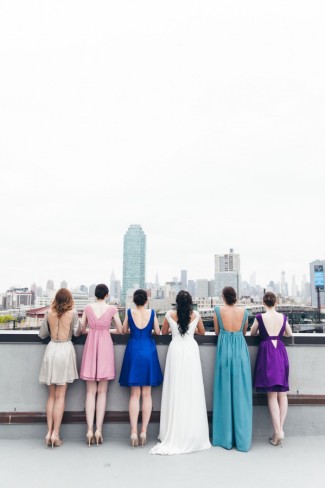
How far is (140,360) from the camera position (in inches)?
108

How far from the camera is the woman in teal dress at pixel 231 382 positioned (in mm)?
2691

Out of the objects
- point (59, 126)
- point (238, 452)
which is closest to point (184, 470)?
point (238, 452)

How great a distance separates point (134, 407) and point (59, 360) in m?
0.77

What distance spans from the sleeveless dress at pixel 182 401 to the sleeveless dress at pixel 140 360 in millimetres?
122

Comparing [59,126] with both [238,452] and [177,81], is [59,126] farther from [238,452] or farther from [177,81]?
[238,452]

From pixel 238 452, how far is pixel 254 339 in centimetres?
95

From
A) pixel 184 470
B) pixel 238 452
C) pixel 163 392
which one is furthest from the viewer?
pixel 163 392

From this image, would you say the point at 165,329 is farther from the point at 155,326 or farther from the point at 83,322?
the point at 83,322

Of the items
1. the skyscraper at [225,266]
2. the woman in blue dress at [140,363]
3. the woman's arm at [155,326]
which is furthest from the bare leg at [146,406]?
the skyscraper at [225,266]

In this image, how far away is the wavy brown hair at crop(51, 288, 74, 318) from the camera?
8.88ft

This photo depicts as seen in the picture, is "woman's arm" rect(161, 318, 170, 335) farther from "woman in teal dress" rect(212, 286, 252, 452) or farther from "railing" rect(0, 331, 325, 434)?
"woman in teal dress" rect(212, 286, 252, 452)

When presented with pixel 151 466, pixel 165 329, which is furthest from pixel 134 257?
pixel 151 466

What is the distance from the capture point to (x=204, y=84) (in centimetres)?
1261

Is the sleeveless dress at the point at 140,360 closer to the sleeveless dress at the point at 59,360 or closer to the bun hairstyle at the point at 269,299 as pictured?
the sleeveless dress at the point at 59,360
